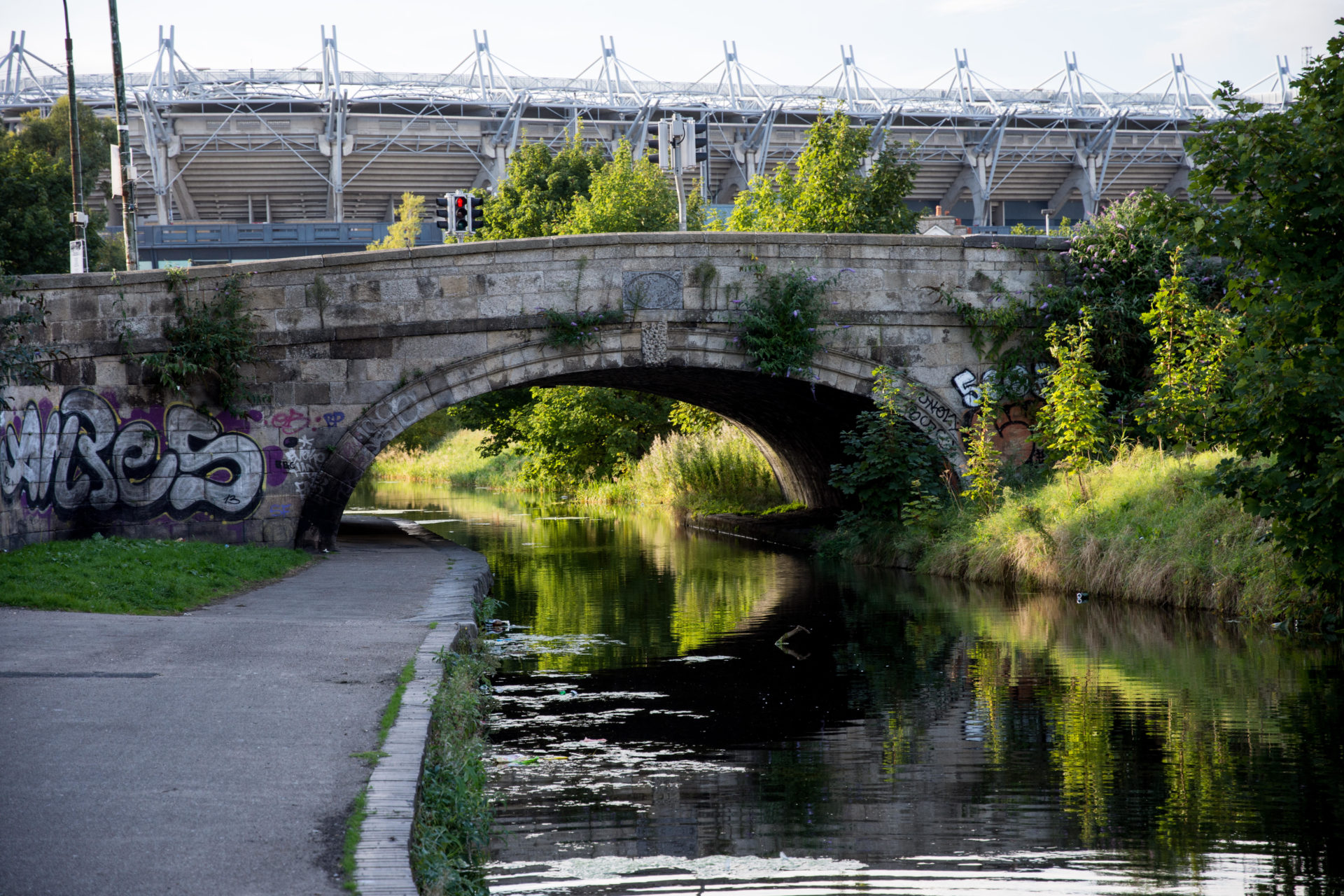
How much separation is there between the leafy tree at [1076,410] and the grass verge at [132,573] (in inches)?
313

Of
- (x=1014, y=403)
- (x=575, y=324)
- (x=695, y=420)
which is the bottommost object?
(x=1014, y=403)

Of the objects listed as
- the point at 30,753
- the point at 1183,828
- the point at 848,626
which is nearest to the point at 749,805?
the point at 1183,828

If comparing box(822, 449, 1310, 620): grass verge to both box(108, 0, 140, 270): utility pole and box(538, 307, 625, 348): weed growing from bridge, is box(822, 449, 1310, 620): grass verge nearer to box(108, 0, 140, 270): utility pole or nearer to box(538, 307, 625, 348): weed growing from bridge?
box(538, 307, 625, 348): weed growing from bridge

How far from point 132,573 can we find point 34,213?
13858 mm

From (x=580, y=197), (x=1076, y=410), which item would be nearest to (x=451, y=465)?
(x=580, y=197)

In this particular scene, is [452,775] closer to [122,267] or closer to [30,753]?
[30,753]

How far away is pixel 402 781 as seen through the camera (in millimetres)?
4391

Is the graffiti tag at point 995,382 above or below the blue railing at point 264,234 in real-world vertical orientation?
below

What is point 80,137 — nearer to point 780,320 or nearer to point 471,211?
point 471,211

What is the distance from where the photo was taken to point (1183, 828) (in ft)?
16.6

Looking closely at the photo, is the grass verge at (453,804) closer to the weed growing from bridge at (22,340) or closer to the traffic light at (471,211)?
the weed growing from bridge at (22,340)

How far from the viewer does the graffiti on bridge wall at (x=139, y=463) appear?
42.7 ft

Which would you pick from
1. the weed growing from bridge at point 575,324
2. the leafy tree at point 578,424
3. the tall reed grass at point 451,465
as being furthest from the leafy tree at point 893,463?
the tall reed grass at point 451,465

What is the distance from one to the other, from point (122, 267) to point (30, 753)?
2677 centimetres
